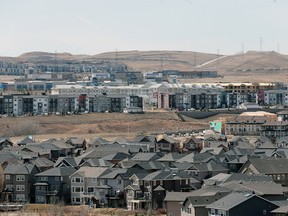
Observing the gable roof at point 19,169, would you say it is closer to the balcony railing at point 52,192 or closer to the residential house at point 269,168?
the balcony railing at point 52,192

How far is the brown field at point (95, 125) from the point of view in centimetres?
5709

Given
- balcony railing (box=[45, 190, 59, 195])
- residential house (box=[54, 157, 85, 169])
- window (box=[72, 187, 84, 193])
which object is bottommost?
balcony railing (box=[45, 190, 59, 195])

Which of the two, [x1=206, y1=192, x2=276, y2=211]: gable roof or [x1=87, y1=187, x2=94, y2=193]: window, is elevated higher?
[x1=206, y1=192, x2=276, y2=211]: gable roof

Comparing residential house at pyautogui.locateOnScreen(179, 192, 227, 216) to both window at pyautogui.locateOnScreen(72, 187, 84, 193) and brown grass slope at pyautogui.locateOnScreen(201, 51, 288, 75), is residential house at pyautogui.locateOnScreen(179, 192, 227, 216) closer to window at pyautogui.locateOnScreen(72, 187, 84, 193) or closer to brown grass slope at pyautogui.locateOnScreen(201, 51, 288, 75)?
window at pyautogui.locateOnScreen(72, 187, 84, 193)

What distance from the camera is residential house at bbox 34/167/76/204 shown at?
1310 inches

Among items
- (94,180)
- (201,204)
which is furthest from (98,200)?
(201,204)

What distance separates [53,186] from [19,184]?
114 cm

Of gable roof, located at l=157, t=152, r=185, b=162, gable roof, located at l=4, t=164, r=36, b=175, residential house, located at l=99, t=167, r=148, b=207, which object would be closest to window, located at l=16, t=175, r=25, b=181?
gable roof, located at l=4, t=164, r=36, b=175

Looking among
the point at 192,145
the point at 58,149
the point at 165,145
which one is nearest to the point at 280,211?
the point at 58,149

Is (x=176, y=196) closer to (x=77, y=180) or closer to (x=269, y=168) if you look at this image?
(x=77, y=180)

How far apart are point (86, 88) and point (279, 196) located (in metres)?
48.4

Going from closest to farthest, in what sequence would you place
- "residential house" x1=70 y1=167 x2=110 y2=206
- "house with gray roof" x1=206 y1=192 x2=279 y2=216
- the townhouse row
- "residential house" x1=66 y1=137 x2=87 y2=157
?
"house with gray roof" x1=206 y1=192 x2=279 y2=216 → "residential house" x1=70 y1=167 x2=110 y2=206 → "residential house" x1=66 y1=137 x2=87 y2=157 → the townhouse row

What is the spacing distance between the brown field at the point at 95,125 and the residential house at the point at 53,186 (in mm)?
20020

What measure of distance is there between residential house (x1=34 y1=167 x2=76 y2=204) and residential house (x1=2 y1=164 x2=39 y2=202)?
0.97 feet
